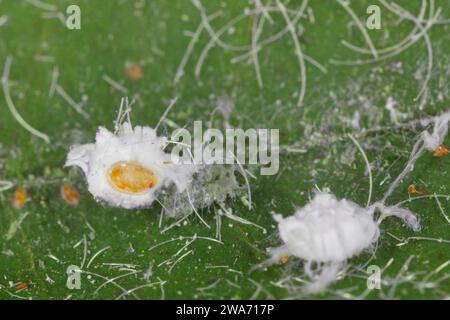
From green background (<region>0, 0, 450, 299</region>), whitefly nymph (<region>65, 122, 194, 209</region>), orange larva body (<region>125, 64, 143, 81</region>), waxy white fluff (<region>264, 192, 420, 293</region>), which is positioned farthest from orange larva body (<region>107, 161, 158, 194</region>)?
waxy white fluff (<region>264, 192, 420, 293</region>)

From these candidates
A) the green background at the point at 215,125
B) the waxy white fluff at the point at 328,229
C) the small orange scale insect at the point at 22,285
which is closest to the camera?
the green background at the point at 215,125

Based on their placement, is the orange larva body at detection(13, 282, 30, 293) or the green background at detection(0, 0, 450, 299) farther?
the orange larva body at detection(13, 282, 30, 293)

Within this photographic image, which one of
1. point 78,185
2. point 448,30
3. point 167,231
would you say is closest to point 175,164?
point 167,231

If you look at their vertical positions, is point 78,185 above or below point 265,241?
above

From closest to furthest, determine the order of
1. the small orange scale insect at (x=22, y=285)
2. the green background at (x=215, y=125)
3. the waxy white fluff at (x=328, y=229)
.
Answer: the green background at (x=215, y=125)
the waxy white fluff at (x=328, y=229)
the small orange scale insect at (x=22, y=285)

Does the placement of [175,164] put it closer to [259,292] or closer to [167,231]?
[167,231]

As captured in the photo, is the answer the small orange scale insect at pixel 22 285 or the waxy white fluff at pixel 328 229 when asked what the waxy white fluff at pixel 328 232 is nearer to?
the waxy white fluff at pixel 328 229

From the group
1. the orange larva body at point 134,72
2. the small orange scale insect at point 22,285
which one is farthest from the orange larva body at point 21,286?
the orange larva body at point 134,72

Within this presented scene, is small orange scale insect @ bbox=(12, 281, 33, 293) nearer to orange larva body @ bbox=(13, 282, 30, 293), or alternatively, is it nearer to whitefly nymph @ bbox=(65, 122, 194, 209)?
orange larva body @ bbox=(13, 282, 30, 293)
